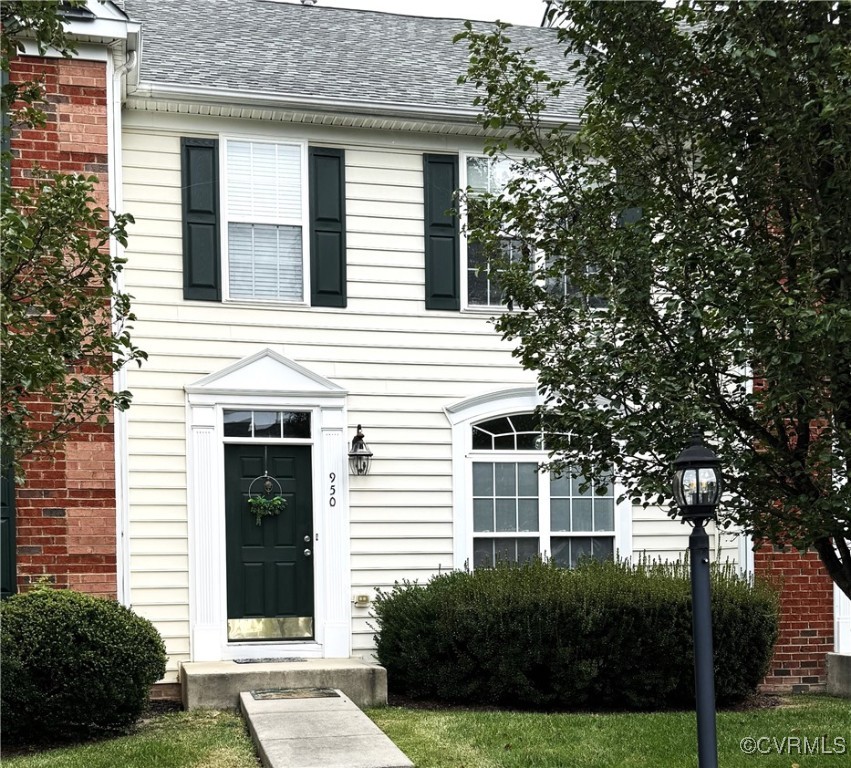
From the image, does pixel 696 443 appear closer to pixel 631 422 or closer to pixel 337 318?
pixel 631 422

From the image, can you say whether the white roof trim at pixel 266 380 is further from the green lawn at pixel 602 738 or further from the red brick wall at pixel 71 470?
the green lawn at pixel 602 738

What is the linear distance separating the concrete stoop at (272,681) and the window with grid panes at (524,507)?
2.00 m

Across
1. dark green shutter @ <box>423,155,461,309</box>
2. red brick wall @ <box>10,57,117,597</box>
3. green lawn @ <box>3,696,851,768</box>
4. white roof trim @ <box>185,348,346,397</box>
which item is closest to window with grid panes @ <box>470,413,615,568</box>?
dark green shutter @ <box>423,155,461,309</box>

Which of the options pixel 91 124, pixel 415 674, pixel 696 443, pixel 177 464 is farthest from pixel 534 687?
pixel 91 124

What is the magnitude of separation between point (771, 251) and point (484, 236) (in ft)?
5.96

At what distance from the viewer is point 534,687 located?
1011 centimetres

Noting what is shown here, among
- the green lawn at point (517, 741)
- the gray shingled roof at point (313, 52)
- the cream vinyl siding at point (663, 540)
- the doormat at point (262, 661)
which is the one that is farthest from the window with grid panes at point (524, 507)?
the gray shingled roof at point (313, 52)

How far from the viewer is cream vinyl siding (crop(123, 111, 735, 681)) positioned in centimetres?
1082

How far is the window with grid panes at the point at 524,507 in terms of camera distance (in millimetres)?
11766

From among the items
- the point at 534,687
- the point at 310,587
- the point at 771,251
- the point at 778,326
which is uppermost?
the point at 771,251

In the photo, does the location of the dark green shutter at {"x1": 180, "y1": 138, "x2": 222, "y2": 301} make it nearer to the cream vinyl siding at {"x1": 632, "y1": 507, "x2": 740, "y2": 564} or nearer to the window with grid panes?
the window with grid panes

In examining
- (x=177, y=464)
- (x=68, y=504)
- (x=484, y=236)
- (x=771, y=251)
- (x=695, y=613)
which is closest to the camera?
(x=695, y=613)

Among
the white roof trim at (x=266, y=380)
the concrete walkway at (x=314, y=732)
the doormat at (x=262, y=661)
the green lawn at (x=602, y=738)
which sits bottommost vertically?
the green lawn at (x=602, y=738)

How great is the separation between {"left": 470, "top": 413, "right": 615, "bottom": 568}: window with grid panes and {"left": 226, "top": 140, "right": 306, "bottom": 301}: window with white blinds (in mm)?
2546
